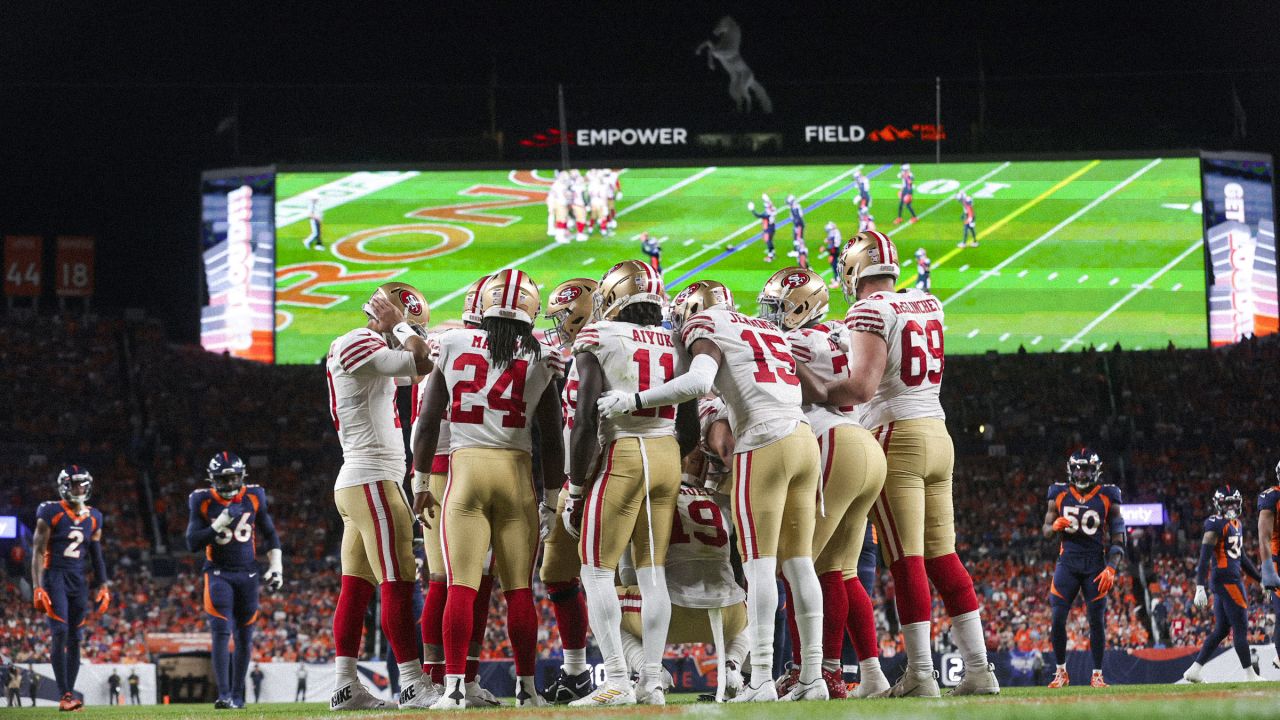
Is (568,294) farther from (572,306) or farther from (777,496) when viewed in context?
(777,496)

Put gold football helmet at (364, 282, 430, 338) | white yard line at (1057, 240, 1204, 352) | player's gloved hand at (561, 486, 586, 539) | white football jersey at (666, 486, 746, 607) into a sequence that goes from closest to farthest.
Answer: player's gloved hand at (561, 486, 586, 539) → white football jersey at (666, 486, 746, 607) → gold football helmet at (364, 282, 430, 338) → white yard line at (1057, 240, 1204, 352)

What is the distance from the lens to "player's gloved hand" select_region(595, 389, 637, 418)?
7.68m

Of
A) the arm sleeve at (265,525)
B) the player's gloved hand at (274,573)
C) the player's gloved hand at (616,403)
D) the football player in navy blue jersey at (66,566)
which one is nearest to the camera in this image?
the player's gloved hand at (616,403)

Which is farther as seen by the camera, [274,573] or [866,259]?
[274,573]

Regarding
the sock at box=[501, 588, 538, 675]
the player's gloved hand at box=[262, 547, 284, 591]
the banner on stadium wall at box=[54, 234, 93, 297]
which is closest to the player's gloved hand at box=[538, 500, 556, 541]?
the sock at box=[501, 588, 538, 675]

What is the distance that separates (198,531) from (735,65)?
77.4 ft

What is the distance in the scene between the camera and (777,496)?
7.87 metres

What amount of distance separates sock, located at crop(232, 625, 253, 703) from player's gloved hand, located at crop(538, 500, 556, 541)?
4220 millimetres

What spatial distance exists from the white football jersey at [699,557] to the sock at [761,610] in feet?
4.11

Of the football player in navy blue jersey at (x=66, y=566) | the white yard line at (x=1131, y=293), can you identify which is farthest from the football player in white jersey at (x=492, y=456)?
the white yard line at (x=1131, y=293)

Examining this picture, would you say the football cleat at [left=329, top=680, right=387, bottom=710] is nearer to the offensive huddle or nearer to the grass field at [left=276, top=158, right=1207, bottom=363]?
the offensive huddle

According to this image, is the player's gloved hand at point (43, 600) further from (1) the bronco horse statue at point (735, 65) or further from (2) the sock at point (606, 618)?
(1) the bronco horse statue at point (735, 65)

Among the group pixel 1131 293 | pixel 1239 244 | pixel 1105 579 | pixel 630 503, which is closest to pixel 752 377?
pixel 630 503

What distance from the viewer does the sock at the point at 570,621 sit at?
9031mm
